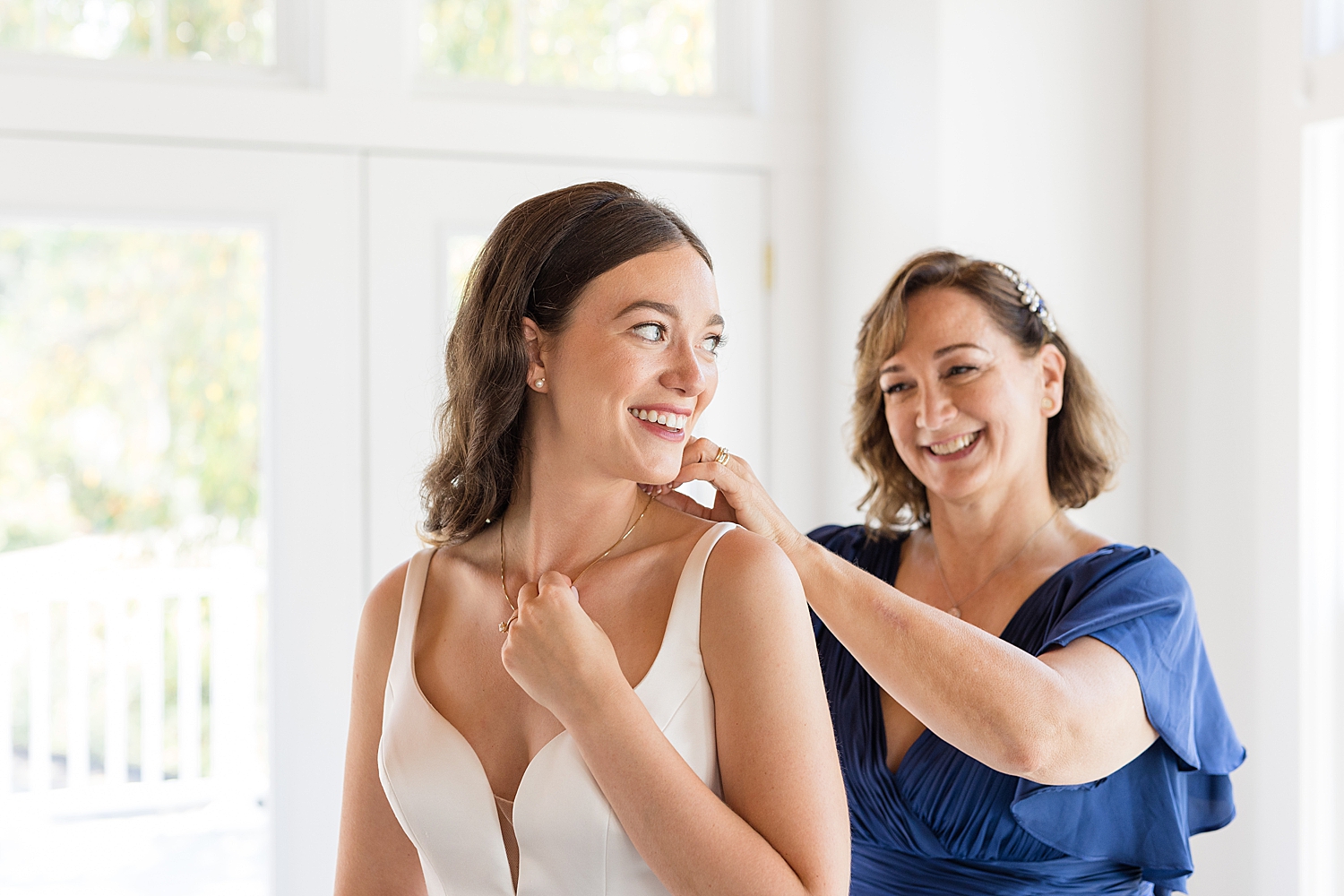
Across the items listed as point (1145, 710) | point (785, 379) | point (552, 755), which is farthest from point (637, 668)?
point (785, 379)

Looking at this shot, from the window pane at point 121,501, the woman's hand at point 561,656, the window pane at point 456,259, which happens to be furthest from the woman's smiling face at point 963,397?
the window pane at point 121,501

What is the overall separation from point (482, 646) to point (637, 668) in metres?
0.23

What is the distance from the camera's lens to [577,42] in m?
2.76

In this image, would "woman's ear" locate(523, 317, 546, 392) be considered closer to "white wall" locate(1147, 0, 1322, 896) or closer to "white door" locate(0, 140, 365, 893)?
"white door" locate(0, 140, 365, 893)

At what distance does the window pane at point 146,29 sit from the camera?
7.91 ft

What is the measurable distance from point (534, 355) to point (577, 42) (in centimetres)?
173

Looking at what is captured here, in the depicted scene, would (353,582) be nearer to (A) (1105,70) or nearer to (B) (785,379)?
(B) (785,379)

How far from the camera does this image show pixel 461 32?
105 inches

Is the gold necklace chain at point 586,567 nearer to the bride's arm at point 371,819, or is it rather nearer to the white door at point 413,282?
the bride's arm at point 371,819

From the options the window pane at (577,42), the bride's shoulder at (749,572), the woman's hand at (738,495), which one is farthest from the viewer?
the window pane at (577,42)

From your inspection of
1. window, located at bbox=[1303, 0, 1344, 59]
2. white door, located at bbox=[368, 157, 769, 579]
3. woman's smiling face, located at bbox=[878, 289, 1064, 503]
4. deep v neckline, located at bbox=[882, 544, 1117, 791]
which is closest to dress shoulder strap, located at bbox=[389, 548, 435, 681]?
deep v neckline, located at bbox=[882, 544, 1117, 791]

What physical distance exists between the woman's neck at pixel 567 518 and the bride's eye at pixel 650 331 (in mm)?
189

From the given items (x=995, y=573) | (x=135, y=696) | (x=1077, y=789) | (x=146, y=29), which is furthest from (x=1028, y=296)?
(x=135, y=696)

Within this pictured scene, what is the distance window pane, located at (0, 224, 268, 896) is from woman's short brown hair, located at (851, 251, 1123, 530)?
1.44 meters
